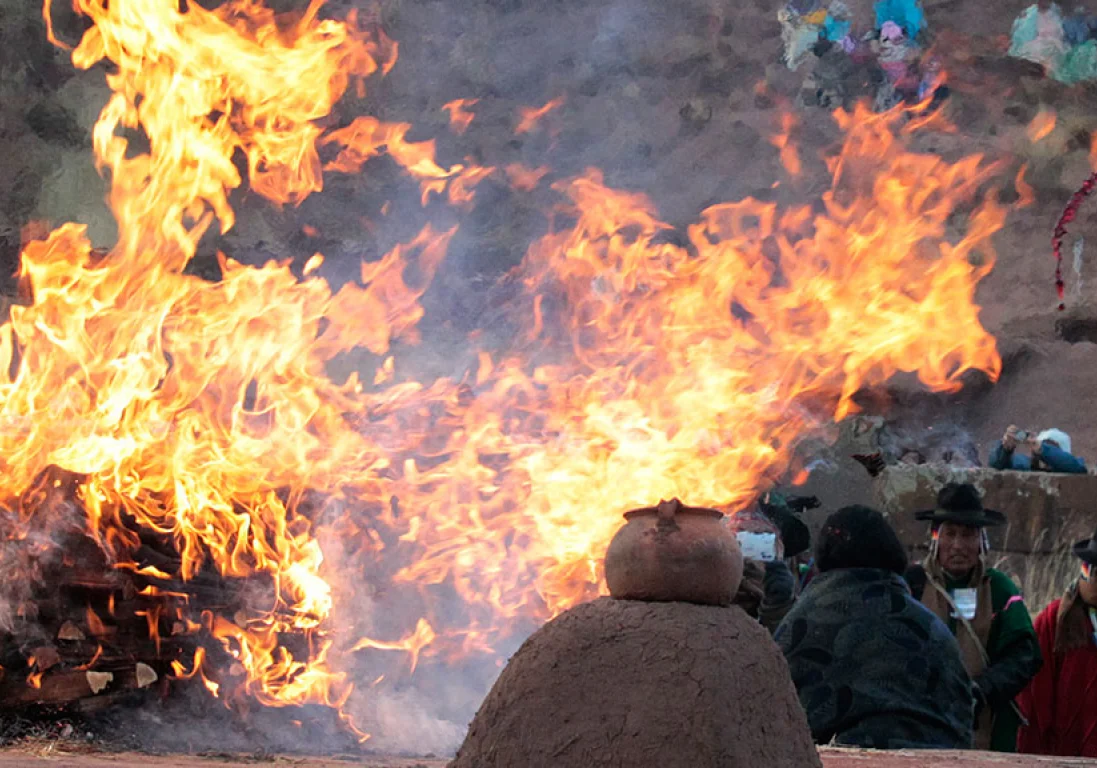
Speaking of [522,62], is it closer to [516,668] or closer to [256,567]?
[256,567]

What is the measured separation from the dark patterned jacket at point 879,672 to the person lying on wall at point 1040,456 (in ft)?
17.3

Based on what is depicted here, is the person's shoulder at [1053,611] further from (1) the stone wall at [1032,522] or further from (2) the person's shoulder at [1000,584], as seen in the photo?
(1) the stone wall at [1032,522]

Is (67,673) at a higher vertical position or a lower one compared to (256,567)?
lower

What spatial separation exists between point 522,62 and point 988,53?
5.07 metres

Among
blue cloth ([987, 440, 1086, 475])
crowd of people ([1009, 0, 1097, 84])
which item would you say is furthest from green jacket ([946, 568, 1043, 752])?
crowd of people ([1009, 0, 1097, 84])

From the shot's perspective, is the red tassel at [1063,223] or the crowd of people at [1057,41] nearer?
the red tassel at [1063,223]

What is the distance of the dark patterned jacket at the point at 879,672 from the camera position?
15.5ft

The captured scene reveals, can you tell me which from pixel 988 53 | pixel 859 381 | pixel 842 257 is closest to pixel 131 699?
pixel 842 257

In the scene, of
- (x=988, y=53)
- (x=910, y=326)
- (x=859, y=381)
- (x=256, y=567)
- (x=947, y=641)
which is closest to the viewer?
(x=947, y=641)

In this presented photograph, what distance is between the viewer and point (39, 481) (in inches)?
251

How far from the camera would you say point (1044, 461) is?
31.8 ft

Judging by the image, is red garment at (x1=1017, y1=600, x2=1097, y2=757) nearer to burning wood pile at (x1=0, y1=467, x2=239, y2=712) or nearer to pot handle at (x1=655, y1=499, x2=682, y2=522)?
pot handle at (x1=655, y1=499, x2=682, y2=522)

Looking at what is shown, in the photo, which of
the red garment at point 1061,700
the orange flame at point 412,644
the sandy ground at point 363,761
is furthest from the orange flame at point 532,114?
the sandy ground at point 363,761

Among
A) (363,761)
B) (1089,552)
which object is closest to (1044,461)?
(1089,552)
